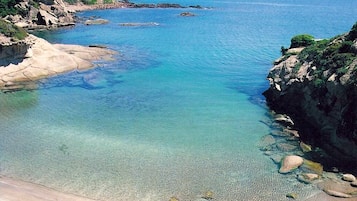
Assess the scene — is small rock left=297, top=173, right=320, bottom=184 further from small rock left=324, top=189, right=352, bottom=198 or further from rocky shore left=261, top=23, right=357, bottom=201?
small rock left=324, top=189, right=352, bottom=198

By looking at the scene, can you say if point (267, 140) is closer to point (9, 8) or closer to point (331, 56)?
point (331, 56)

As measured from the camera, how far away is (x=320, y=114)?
1307 inches

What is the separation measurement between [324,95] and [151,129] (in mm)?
14463

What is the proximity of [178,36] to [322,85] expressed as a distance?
172 feet

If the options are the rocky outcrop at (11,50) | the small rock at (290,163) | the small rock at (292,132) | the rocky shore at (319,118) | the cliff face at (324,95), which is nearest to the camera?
the rocky shore at (319,118)

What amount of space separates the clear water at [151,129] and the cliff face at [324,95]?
294cm

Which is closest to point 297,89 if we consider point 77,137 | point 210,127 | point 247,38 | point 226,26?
point 210,127

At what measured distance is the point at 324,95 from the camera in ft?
108

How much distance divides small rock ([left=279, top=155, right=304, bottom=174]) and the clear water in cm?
71

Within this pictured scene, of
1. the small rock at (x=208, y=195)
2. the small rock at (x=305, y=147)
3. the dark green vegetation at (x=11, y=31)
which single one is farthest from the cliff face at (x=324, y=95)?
the dark green vegetation at (x=11, y=31)

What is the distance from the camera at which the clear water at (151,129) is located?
83.8ft

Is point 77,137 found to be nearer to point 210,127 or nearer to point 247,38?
point 210,127

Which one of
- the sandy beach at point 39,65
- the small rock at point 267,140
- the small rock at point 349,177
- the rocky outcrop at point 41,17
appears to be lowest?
the small rock at point 267,140

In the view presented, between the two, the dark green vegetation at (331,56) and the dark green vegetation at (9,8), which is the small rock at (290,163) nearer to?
the dark green vegetation at (331,56)
